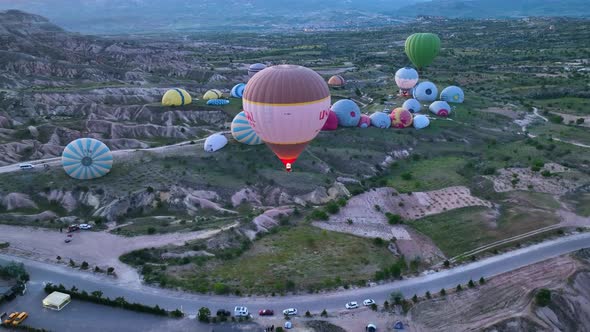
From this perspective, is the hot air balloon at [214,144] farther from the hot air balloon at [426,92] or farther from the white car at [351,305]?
the hot air balloon at [426,92]

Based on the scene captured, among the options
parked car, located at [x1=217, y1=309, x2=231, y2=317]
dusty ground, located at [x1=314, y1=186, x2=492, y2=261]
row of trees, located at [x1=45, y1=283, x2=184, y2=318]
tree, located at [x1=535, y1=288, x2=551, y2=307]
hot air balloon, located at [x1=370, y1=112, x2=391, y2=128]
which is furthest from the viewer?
hot air balloon, located at [x1=370, y1=112, x2=391, y2=128]

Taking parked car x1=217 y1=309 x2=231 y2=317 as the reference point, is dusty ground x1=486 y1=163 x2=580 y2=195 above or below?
above

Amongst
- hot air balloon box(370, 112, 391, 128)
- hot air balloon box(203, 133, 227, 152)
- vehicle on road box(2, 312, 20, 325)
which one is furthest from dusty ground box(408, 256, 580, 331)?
hot air balloon box(370, 112, 391, 128)

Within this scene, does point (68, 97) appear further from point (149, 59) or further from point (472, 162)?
point (472, 162)

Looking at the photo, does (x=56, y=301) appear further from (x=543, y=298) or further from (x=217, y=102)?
(x=217, y=102)

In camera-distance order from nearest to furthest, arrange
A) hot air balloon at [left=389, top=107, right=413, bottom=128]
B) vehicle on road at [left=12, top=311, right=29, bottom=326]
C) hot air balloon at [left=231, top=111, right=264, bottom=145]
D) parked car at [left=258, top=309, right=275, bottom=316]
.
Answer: vehicle on road at [left=12, top=311, right=29, bottom=326], parked car at [left=258, top=309, right=275, bottom=316], hot air balloon at [left=231, top=111, right=264, bottom=145], hot air balloon at [left=389, top=107, right=413, bottom=128]

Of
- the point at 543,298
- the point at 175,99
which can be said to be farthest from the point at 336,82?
the point at 543,298

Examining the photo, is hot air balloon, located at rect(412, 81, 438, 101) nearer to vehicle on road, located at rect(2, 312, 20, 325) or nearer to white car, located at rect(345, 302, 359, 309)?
white car, located at rect(345, 302, 359, 309)
